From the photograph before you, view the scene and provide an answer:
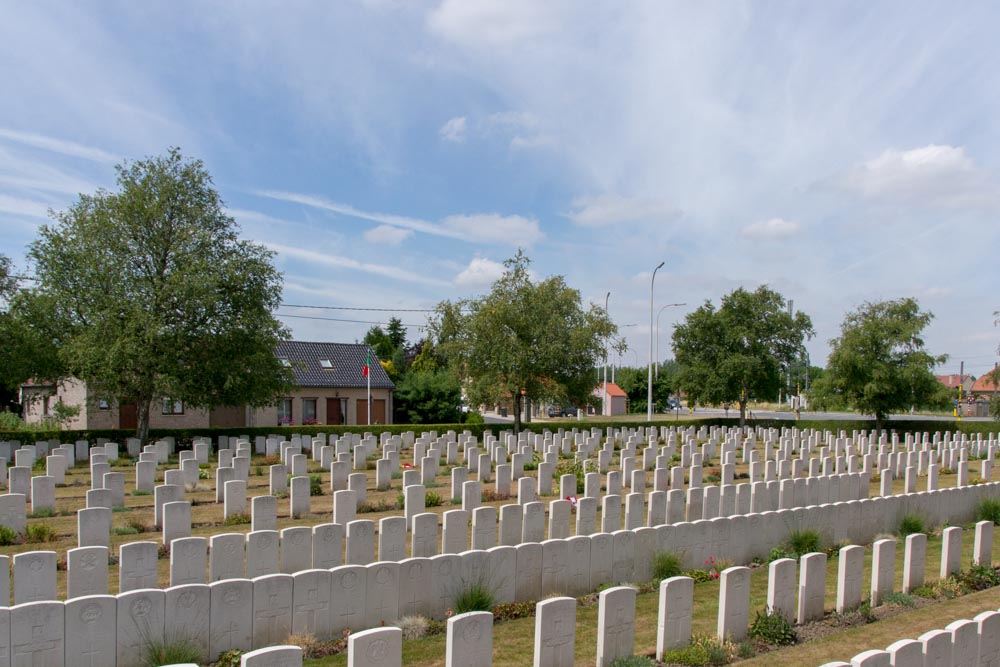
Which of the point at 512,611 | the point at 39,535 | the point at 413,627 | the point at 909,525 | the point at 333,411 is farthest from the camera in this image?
the point at 333,411

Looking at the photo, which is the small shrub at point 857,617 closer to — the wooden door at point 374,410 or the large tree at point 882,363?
the large tree at point 882,363

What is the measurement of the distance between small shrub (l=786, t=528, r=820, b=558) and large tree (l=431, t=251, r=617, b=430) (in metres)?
20.1

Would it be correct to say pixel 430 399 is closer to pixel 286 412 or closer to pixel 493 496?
pixel 286 412

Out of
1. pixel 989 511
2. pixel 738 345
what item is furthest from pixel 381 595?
pixel 738 345

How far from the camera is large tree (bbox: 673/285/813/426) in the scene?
40156 millimetres

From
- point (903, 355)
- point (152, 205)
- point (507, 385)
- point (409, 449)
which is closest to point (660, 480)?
point (409, 449)

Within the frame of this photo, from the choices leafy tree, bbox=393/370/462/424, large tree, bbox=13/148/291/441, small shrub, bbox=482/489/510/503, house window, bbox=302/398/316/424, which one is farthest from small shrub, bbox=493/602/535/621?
house window, bbox=302/398/316/424

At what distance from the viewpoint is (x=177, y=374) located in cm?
2386

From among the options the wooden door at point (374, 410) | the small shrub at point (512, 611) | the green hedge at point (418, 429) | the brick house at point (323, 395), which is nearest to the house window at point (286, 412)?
the brick house at point (323, 395)

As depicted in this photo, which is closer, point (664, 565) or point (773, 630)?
point (773, 630)

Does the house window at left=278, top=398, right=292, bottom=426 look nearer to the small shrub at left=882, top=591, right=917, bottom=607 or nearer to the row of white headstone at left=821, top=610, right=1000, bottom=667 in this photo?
the small shrub at left=882, top=591, right=917, bottom=607

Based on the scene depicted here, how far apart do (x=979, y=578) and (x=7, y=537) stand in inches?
528

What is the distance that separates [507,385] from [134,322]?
47.6ft

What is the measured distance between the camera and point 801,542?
1141cm
